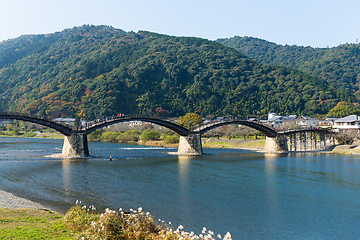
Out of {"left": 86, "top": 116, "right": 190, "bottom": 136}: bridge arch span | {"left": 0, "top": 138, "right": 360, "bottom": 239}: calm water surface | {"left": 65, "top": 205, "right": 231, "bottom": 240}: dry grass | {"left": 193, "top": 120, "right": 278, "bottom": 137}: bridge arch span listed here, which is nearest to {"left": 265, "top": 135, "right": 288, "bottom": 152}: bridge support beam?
{"left": 193, "top": 120, "right": 278, "bottom": 137}: bridge arch span

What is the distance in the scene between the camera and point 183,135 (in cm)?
6575

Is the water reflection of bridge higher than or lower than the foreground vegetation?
higher

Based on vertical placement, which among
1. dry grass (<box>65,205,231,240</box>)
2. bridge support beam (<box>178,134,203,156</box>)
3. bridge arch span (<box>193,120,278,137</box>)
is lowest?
dry grass (<box>65,205,231,240</box>)

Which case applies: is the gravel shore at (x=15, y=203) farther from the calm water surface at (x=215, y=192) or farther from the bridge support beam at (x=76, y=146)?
the bridge support beam at (x=76, y=146)

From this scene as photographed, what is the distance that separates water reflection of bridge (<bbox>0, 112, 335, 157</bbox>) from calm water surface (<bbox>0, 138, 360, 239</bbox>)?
406 centimetres

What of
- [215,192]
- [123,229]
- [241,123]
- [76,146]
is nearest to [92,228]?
[123,229]

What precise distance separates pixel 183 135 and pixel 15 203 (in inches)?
1736

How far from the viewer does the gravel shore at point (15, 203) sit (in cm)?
2283

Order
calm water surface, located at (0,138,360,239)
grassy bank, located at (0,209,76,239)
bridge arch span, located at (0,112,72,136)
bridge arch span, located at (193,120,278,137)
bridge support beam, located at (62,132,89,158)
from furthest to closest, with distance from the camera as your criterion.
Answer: bridge arch span, located at (193,120,278,137), bridge support beam, located at (62,132,89,158), bridge arch span, located at (0,112,72,136), calm water surface, located at (0,138,360,239), grassy bank, located at (0,209,76,239)

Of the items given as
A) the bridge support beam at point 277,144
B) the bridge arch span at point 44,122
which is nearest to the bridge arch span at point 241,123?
the bridge support beam at point 277,144

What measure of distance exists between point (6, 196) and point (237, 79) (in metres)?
164

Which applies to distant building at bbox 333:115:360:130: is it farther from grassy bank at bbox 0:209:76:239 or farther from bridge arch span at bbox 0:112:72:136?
grassy bank at bbox 0:209:76:239

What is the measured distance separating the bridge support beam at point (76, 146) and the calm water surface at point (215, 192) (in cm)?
288

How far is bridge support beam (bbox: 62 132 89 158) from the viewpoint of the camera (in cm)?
5203
